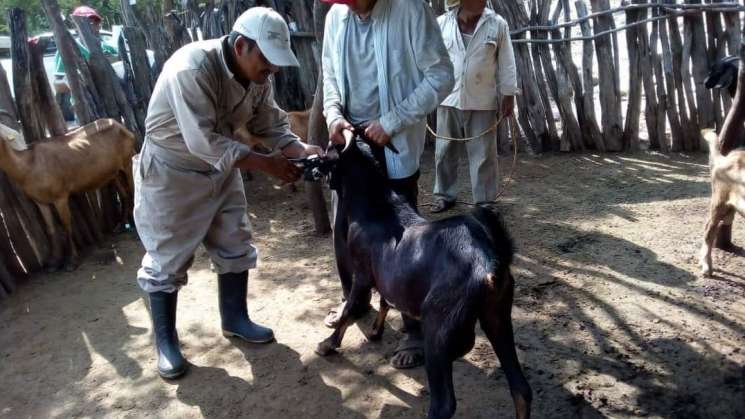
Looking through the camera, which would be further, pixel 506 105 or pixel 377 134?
pixel 506 105

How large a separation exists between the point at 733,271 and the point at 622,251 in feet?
2.36

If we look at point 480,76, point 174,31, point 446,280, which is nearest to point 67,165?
point 174,31

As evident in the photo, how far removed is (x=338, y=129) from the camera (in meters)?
3.24

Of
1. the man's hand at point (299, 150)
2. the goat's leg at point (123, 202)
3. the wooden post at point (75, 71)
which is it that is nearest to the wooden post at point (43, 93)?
the wooden post at point (75, 71)

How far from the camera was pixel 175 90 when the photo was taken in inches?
115

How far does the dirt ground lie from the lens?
304 centimetres

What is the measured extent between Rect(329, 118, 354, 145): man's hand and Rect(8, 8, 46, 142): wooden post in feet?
11.0

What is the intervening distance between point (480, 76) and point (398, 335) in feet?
8.44

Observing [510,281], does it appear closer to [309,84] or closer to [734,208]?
[734,208]

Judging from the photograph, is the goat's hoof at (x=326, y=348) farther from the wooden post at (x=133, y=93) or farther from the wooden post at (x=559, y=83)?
the wooden post at (x=559, y=83)

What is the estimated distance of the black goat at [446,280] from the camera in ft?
8.07

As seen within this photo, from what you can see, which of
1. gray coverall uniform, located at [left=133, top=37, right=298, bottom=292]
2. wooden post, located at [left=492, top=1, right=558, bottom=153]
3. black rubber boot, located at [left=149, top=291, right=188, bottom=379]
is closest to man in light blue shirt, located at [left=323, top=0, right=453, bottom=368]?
gray coverall uniform, located at [left=133, top=37, right=298, bottom=292]

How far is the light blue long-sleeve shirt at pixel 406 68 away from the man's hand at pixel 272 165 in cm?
53

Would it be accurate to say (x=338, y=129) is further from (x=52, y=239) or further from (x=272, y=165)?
(x=52, y=239)
